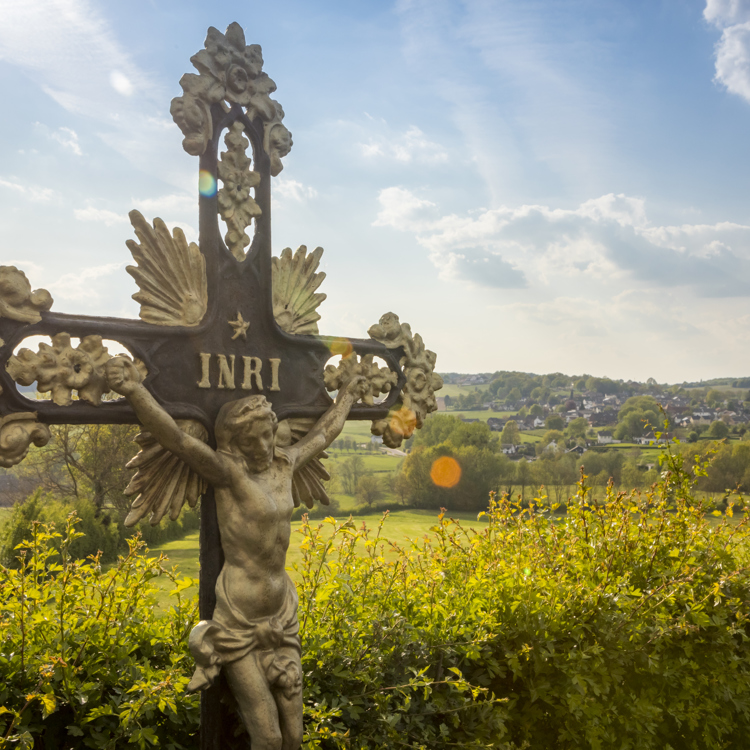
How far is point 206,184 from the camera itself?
2914 millimetres

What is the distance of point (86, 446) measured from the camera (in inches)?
773

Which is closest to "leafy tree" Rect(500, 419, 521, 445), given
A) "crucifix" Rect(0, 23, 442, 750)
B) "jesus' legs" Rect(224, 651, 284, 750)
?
"crucifix" Rect(0, 23, 442, 750)

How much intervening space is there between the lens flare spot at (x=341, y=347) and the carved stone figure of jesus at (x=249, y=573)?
76 centimetres

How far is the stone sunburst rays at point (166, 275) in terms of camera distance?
8.57ft

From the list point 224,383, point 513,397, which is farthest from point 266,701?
point 513,397

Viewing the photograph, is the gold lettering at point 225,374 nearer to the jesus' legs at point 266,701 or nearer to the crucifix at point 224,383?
the crucifix at point 224,383

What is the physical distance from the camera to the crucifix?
2412 mm

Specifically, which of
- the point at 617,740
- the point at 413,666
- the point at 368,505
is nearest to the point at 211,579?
the point at 413,666

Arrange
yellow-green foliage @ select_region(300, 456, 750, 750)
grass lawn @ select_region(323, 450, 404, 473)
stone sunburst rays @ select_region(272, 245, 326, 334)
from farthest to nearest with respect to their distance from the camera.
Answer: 1. grass lawn @ select_region(323, 450, 404, 473)
2. yellow-green foliage @ select_region(300, 456, 750, 750)
3. stone sunburst rays @ select_region(272, 245, 326, 334)

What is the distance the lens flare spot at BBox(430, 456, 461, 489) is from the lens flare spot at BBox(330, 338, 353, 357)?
2459 centimetres

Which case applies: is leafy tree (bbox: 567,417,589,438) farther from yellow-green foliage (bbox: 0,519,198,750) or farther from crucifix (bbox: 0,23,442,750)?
crucifix (bbox: 0,23,442,750)

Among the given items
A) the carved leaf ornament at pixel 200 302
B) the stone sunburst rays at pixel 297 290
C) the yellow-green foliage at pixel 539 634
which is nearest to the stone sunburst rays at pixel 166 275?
the carved leaf ornament at pixel 200 302

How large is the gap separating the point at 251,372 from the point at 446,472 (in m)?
25.7

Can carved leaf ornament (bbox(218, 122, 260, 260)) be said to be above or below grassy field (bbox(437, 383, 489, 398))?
above
